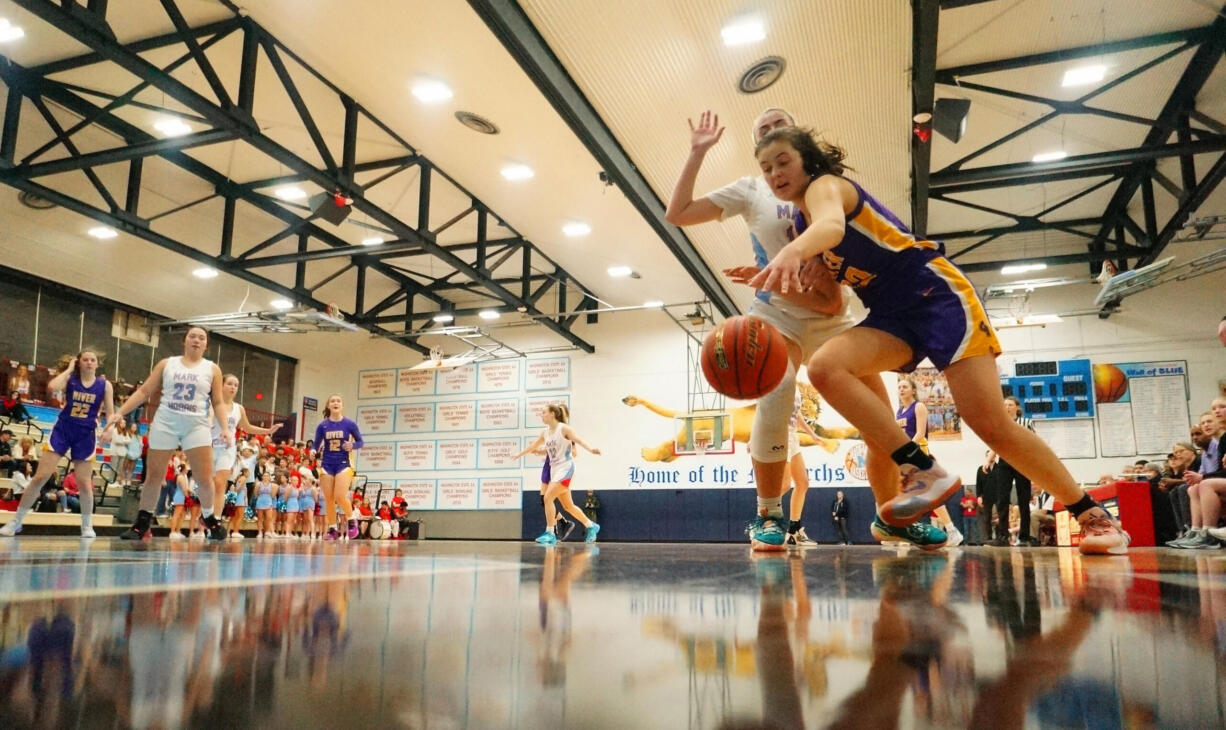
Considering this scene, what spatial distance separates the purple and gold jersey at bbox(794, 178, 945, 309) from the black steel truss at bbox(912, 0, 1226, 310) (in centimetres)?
434

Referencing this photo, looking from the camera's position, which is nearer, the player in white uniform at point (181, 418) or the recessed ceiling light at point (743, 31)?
the player in white uniform at point (181, 418)

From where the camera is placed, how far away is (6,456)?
35.8 feet

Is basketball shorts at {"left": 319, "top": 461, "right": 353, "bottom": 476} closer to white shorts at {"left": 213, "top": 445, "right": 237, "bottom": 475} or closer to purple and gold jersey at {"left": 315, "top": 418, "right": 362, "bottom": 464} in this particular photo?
purple and gold jersey at {"left": 315, "top": 418, "right": 362, "bottom": 464}

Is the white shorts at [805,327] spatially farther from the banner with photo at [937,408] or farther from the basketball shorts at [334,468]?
the banner with photo at [937,408]

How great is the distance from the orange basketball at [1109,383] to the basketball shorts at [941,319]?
45.1ft

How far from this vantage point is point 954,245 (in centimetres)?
1397

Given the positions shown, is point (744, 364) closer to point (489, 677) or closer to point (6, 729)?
point (489, 677)

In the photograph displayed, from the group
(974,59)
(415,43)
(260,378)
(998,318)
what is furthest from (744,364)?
(260,378)

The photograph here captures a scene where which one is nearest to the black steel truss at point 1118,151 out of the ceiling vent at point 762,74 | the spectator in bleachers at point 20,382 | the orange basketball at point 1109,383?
the ceiling vent at point 762,74

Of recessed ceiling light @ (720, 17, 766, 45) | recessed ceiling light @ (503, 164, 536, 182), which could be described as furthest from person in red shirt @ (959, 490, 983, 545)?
recessed ceiling light @ (720, 17, 766, 45)

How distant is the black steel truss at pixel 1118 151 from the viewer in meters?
7.82

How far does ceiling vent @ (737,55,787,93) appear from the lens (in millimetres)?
7402

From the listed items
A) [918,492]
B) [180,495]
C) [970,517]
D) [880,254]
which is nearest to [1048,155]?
[970,517]

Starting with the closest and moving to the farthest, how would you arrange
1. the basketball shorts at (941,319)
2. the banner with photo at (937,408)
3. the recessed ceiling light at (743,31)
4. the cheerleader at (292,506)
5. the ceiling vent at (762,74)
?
the basketball shorts at (941,319)
the recessed ceiling light at (743,31)
the ceiling vent at (762,74)
the cheerleader at (292,506)
the banner with photo at (937,408)
